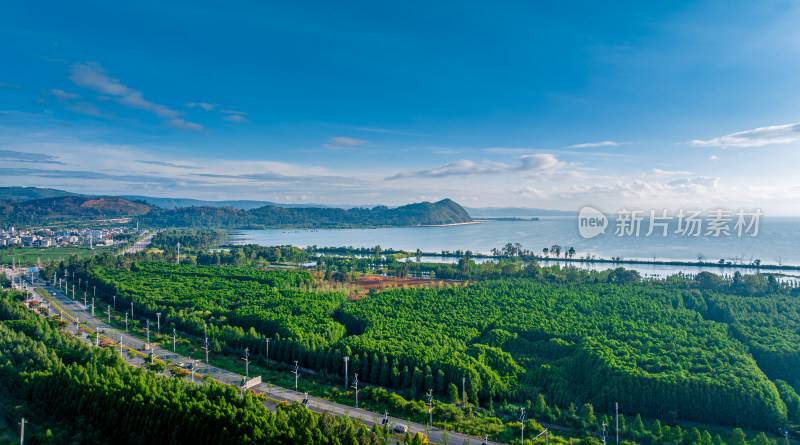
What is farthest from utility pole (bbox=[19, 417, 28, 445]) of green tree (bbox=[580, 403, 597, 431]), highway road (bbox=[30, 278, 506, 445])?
green tree (bbox=[580, 403, 597, 431])

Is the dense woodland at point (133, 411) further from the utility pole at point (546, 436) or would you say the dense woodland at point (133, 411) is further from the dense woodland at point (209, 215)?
the dense woodland at point (209, 215)

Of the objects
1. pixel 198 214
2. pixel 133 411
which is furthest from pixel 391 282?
pixel 198 214

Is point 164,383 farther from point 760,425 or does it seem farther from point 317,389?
point 760,425

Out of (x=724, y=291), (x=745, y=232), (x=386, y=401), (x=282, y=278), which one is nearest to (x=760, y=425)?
(x=386, y=401)

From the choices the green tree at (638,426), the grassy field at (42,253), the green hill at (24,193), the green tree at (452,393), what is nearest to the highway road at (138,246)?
the grassy field at (42,253)

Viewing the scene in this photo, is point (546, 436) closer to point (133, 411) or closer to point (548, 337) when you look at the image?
point (548, 337)

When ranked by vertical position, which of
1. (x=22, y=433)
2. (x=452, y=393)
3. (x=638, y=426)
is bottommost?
(x=638, y=426)

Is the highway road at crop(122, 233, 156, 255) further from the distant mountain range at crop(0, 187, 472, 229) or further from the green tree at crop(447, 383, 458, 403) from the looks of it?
the green tree at crop(447, 383, 458, 403)
